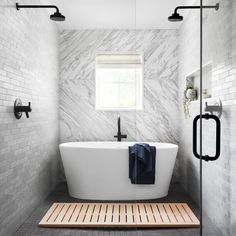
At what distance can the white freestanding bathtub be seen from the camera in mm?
2840

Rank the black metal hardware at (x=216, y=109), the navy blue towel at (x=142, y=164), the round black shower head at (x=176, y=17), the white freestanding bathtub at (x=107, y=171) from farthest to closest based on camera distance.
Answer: the navy blue towel at (x=142, y=164), the white freestanding bathtub at (x=107, y=171), the round black shower head at (x=176, y=17), the black metal hardware at (x=216, y=109)

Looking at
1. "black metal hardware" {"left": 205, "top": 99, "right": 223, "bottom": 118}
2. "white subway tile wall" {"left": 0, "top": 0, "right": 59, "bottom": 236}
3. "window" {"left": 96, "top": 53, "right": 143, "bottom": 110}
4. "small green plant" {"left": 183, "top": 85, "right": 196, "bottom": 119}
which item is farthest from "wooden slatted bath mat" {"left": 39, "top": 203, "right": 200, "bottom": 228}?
"black metal hardware" {"left": 205, "top": 99, "right": 223, "bottom": 118}

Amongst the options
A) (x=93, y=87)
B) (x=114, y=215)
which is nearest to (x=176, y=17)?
(x=93, y=87)

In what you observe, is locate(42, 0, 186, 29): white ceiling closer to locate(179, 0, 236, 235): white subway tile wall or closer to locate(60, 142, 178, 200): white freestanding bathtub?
locate(179, 0, 236, 235): white subway tile wall

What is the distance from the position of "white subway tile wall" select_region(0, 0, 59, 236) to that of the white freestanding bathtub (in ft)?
0.91

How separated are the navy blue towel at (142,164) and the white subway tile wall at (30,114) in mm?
887

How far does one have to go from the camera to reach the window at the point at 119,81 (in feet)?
8.56

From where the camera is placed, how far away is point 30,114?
271 cm

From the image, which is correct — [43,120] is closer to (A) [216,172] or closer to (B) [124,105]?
(B) [124,105]

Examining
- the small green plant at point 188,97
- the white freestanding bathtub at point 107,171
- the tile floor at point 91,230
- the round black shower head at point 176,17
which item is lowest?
the tile floor at point 91,230

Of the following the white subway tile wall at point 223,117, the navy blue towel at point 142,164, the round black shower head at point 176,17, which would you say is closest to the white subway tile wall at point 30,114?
the navy blue towel at point 142,164

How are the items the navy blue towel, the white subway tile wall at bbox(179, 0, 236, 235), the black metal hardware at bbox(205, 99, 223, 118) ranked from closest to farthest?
1. the white subway tile wall at bbox(179, 0, 236, 235)
2. the black metal hardware at bbox(205, 99, 223, 118)
3. the navy blue towel

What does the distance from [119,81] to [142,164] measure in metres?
1.13

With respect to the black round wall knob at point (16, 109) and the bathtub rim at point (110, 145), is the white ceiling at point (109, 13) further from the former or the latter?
the bathtub rim at point (110, 145)
